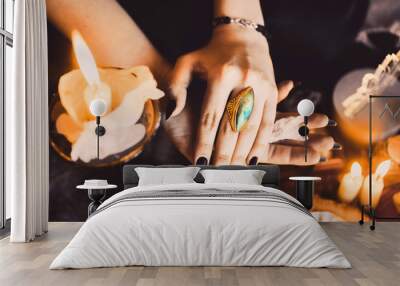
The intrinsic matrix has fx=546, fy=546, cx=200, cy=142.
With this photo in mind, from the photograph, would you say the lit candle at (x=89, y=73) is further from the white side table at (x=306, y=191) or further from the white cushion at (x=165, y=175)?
the white side table at (x=306, y=191)

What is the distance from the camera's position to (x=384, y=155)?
24.3ft

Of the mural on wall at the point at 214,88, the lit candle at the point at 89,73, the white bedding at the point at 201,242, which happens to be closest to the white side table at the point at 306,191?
the mural on wall at the point at 214,88

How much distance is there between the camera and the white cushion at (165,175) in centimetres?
668

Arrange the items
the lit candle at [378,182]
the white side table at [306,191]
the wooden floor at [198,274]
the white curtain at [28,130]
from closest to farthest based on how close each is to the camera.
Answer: the wooden floor at [198,274]
the white curtain at [28,130]
the white side table at [306,191]
the lit candle at [378,182]

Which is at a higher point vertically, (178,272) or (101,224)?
(101,224)

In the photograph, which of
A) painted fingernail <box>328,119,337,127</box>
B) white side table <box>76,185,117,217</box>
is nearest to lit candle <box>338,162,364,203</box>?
painted fingernail <box>328,119,337,127</box>

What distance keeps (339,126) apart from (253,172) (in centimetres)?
149

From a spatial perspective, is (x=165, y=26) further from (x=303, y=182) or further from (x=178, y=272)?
(x=178, y=272)

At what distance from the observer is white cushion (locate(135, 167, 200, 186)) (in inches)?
263

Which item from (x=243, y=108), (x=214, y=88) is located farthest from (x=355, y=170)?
(x=214, y=88)

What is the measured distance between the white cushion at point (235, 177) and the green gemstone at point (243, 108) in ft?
2.63

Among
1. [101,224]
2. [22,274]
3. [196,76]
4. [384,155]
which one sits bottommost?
[22,274]

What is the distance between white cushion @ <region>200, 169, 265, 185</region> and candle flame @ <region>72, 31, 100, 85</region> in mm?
2057

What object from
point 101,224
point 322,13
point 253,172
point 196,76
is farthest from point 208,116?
point 101,224
